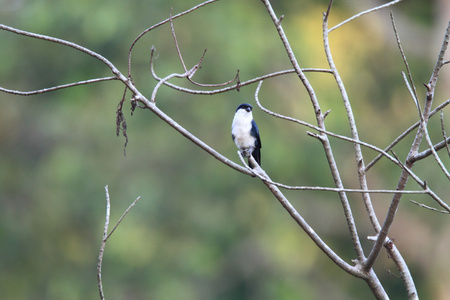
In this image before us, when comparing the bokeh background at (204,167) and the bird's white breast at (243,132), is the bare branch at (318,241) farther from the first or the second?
the bokeh background at (204,167)

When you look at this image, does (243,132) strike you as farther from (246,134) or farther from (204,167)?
(204,167)

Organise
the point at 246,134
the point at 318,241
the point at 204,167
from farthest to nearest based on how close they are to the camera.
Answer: the point at 204,167 < the point at 246,134 < the point at 318,241

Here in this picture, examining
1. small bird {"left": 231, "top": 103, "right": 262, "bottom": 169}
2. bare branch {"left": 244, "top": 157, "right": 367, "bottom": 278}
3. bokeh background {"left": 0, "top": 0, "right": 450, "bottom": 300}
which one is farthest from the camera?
bokeh background {"left": 0, "top": 0, "right": 450, "bottom": 300}

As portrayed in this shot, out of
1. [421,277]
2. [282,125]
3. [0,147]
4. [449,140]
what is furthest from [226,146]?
[449,140]

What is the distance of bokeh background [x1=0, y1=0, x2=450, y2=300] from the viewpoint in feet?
39.1

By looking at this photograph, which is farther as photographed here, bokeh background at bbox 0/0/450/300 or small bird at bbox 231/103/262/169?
bokeh background at bbox 0/0/450/300

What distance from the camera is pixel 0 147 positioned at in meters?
14.0

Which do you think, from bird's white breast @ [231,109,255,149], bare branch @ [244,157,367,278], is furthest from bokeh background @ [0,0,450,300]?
bare branch @ [244,157,367,278]

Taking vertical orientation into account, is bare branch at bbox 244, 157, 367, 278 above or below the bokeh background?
below

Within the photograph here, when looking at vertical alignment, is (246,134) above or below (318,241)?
above

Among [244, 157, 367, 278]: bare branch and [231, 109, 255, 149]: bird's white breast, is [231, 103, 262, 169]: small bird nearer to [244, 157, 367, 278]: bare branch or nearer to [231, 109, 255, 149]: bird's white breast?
[231, 109, 255, 149]: bird's white breast

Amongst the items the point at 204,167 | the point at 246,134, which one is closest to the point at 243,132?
the point at 246,134

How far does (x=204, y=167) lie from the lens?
12.1m

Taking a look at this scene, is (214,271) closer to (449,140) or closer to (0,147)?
(0,147)
